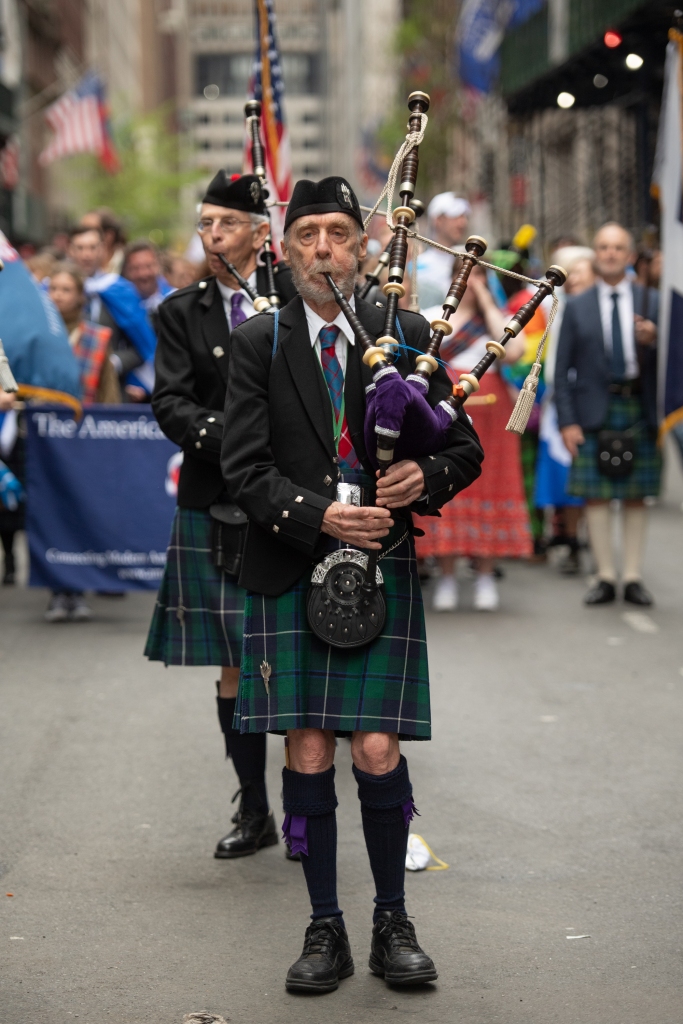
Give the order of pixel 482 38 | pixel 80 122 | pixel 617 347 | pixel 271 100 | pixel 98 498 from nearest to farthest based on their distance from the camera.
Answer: pixel 271 100 < pixel 98 498 < pixel 617 347 < pixel 482 38 < pixel 80 122

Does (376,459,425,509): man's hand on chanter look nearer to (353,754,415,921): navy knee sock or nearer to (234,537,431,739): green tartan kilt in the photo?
(234,537,431,739): green tartan kilt

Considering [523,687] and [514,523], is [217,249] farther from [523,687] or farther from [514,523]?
[514,523]

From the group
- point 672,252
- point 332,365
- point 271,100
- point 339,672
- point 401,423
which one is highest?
point 271,100

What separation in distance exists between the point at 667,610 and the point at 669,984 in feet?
17.7

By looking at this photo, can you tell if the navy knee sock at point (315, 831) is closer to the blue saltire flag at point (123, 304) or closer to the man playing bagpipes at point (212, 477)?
the man playing bagpipes at point (212, 477)

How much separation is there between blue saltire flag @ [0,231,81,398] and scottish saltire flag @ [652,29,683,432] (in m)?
3.17

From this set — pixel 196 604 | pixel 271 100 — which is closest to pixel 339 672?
pixel 196 604

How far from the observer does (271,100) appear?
646 cm

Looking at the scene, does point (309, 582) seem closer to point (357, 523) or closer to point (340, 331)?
point (357, 523)

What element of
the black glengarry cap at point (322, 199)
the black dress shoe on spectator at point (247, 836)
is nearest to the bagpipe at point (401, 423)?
the black glengarry cap at point (322, 199)

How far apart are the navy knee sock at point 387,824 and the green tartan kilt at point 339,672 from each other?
0.12 meters

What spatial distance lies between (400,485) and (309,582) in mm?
382

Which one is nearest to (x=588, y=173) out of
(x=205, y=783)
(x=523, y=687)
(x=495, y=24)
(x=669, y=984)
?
(x=495, y=24)

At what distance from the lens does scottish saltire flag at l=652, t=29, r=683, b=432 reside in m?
6.96
